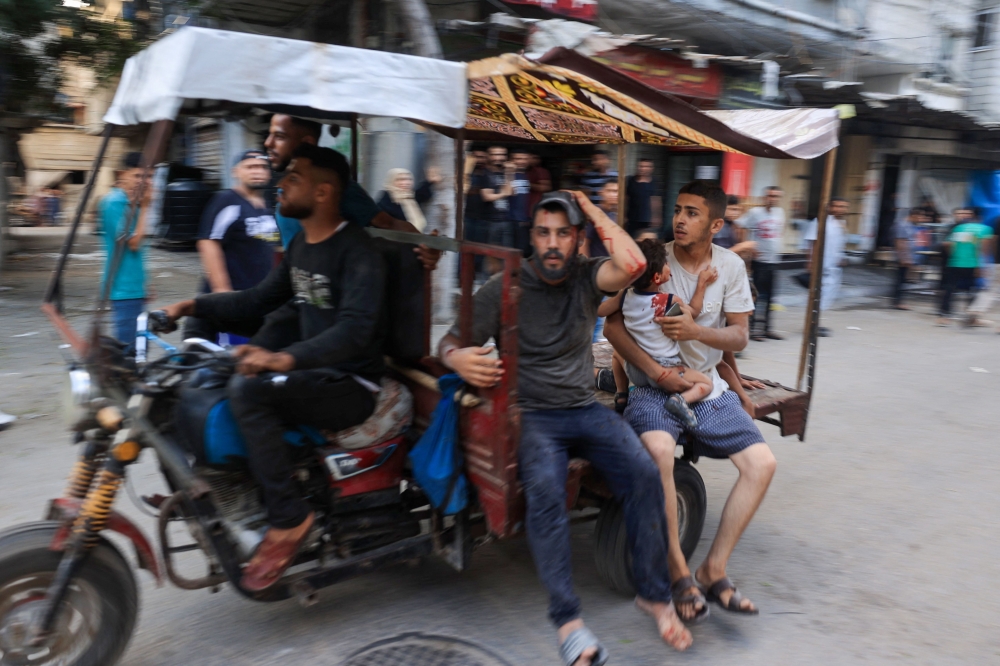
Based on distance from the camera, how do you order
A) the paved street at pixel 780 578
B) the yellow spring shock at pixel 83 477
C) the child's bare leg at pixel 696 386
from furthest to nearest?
the child's bare leg at pixel 696 386 → the paved street at pixel 780 578 → the yellow spring shock at pixel 83 477

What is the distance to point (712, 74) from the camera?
40.4 ft

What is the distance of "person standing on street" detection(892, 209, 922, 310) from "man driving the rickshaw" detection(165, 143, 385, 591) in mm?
11140

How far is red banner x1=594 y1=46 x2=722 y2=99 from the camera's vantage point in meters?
10.8

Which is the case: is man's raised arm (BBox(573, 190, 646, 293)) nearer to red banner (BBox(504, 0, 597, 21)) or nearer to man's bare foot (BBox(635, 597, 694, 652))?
man's bare foot (BBox(635, 597, 694, 652))

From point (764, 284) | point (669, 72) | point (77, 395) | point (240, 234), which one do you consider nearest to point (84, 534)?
point (77, 395)

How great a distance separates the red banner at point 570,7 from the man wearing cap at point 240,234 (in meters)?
5.72

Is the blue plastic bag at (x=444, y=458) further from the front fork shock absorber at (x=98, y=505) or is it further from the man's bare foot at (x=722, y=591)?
the man's bare foot at (x=722, y=591)

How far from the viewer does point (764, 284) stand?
8789mm

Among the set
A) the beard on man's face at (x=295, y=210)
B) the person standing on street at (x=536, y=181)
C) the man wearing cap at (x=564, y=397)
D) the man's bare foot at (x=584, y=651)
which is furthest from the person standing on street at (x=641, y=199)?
the man's bare foot at (x=584, y=651)

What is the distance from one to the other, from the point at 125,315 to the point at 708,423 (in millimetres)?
3997

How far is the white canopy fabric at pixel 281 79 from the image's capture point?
7.27 ft

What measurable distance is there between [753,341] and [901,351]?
180cm

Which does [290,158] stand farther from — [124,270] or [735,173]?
[735,173]

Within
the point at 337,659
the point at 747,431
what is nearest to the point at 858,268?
the point at 747,431
